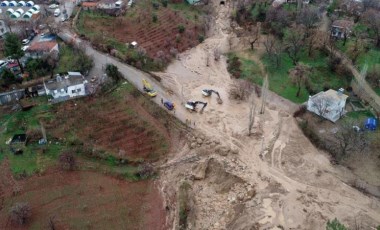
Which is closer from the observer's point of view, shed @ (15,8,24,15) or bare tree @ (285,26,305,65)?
bare tree @ (285,26,305,65)

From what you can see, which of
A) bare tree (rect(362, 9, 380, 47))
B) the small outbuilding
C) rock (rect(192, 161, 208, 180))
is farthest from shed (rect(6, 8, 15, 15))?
bare tree (rect(362, 9, 380, 47))

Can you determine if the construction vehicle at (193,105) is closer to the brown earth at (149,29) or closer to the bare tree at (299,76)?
the bare tree at (299,76)

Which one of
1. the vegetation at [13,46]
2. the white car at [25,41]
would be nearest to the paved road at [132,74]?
the white car at [25,41]

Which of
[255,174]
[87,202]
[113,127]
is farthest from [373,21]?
[87,202]

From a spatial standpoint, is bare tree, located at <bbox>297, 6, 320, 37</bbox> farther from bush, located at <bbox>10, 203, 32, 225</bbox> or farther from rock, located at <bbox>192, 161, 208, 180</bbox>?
bush, located at <bbox>10, 203, 32, 225</bbox>

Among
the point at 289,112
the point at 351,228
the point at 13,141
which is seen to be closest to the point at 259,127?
the point at 289,112

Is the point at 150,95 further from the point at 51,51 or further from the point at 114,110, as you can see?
the point at 51,51
